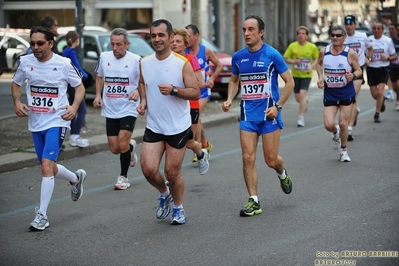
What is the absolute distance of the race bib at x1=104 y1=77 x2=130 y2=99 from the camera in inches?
403

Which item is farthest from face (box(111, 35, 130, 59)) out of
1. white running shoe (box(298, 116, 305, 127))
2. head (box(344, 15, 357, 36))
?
white running shoe (box(298, 116, 305, 127))

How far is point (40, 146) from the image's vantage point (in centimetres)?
835

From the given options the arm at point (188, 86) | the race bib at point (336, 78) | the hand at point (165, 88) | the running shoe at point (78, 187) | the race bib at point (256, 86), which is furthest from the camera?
the race bib at point (336, 78)

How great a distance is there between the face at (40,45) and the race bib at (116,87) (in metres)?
2.02

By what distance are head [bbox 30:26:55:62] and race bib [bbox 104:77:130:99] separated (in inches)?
77.9

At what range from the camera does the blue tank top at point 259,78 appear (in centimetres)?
858

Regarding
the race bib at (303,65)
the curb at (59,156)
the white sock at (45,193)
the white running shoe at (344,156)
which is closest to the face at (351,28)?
the race bib at (303,65)

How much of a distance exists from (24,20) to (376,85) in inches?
992

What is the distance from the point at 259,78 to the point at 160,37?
1.34m

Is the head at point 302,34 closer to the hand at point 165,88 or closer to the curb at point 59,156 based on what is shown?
the curb at point 59,156

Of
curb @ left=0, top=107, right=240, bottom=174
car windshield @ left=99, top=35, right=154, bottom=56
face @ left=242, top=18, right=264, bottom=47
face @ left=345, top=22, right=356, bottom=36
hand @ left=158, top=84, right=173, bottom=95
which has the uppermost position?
face @ left=242, top=18, right=264, bottom=47

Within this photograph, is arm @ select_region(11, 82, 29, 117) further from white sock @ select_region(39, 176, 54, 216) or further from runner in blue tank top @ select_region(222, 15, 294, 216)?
runner in blue tank top @ select_region(222, 15, 294, 216)

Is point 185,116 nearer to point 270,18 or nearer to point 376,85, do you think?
point 376,85

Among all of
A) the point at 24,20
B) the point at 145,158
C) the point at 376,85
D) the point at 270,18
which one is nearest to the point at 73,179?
the point at 145,158
